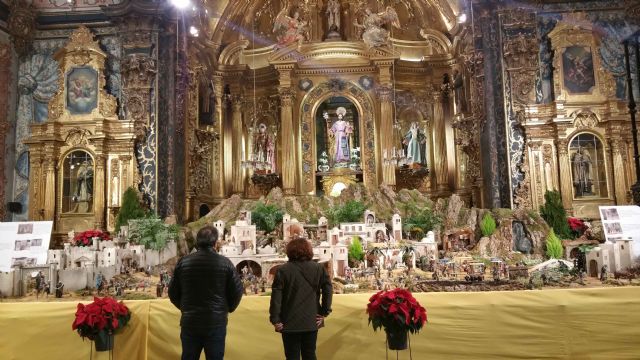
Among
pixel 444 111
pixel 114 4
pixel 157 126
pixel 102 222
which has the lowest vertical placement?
pixel 102 222

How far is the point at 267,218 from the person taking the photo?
12.8 metres

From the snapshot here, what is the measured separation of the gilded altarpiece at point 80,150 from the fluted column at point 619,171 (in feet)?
44.5

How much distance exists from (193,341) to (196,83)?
13859mm

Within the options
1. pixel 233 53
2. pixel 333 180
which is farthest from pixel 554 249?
pixel 233 53

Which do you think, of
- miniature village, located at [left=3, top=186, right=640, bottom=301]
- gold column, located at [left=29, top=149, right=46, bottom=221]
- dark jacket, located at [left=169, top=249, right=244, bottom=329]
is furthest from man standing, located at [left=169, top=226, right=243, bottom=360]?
gold column, located at [left=29, top=149, right=46, bottom=221]

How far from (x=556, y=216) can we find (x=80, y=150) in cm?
1314

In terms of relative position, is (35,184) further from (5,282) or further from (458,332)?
(458,332)

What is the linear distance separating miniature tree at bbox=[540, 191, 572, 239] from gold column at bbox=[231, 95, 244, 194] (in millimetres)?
11511

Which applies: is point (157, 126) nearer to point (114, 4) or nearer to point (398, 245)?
point (114, 4)

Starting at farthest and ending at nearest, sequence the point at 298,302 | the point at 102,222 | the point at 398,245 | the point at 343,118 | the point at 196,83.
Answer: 1. the point at 343,118
2. the point at 196,83
3. the point at 102,222
4. the point at 398,245
5. the point at 298,302

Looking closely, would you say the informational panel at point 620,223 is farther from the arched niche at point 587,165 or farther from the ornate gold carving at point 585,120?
the ornate gold carving at point 585,120

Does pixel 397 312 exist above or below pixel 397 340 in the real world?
above

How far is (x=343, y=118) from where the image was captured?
2075 cm

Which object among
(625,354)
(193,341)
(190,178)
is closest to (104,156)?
(190,178)
